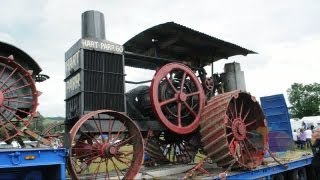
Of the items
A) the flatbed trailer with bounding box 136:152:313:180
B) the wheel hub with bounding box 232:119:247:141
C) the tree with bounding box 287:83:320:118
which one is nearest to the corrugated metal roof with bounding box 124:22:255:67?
the wheel hub with bounding box 232:119:247:141

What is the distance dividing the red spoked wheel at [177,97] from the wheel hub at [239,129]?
0.80 metres

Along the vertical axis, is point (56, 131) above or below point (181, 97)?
below

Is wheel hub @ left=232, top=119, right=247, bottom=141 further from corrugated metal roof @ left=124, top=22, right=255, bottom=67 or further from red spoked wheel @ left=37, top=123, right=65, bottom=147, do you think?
red spoked wheel @ left=37, top=123, right=65, bottom=147

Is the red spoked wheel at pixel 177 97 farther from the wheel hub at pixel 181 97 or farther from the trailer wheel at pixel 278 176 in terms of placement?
the trailer wheel at pixel 278 176

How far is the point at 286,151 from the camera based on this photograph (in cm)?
1127

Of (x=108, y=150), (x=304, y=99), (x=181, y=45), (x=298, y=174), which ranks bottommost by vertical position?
(x=298, y=174)

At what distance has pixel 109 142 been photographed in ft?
21.3

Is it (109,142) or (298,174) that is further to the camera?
(298,174)

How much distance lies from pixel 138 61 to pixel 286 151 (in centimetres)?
511

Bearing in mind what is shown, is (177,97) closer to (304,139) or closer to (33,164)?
(33,164)

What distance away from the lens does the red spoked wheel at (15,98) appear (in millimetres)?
5508

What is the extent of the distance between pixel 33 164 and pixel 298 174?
7134mm

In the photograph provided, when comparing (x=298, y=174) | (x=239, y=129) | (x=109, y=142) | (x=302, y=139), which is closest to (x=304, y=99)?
(x=302, y=139)

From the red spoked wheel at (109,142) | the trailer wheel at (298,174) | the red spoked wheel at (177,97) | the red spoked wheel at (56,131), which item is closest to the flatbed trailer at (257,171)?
the trailer wheel at (298,174)
